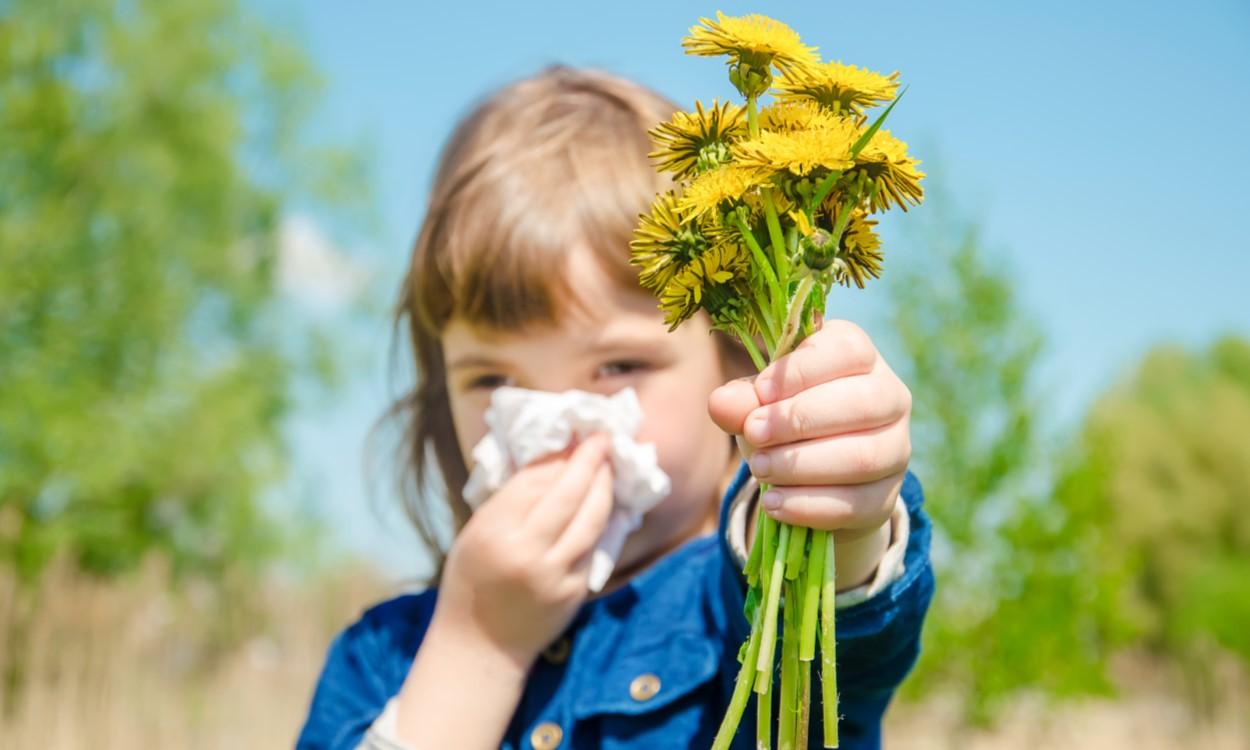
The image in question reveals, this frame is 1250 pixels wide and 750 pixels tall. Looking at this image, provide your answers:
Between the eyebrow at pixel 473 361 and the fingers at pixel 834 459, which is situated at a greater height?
the eyebrow at pixel 473 361

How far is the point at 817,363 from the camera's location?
2.55 feet

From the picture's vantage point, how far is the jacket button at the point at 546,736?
144 centimetres

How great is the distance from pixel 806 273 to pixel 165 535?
1407cm

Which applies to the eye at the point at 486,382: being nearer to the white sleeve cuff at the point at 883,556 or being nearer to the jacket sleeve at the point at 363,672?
the jacket sleeve at the point at 363,672

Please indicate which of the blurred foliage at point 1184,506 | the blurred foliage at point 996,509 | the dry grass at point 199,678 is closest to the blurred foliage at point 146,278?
the dry grass at point 199,678

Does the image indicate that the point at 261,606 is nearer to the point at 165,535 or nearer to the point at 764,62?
the point at 165,535

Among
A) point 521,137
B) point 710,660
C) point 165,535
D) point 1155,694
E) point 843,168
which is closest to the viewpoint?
point 843,168

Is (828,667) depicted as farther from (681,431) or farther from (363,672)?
(363,672)

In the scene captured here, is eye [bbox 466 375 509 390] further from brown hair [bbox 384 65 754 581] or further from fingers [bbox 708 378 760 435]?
fingers [bbox 708 378 760 435]

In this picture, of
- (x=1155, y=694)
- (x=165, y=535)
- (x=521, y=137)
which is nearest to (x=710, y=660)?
(x=521, y=137)

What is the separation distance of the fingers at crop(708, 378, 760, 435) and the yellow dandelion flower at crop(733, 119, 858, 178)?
174 millimetres

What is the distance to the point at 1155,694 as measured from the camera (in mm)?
9914

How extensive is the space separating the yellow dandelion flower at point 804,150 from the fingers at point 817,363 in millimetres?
141

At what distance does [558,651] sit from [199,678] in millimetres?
5923
